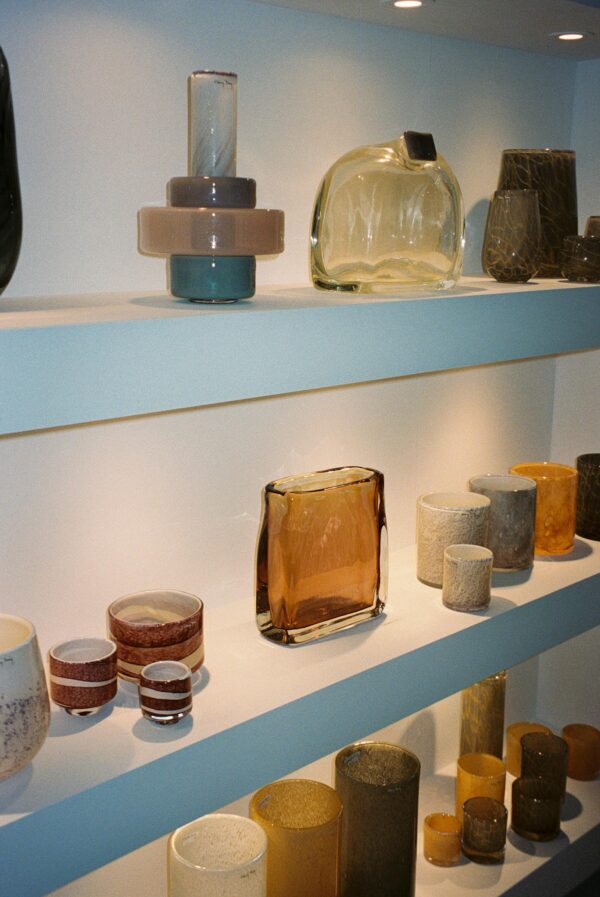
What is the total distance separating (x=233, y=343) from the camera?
0.74 metres

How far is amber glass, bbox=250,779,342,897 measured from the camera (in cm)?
101

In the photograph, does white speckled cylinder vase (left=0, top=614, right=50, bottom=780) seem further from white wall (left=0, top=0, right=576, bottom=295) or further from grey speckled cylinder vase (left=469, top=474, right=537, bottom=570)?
grey speckled cylinder vase (left=469, top=474, right=537, bottom=570)

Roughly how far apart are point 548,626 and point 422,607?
6.8 inches

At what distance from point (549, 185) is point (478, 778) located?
77 cm

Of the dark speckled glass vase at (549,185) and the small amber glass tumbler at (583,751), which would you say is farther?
the small amber glass tumbler at (583,751)

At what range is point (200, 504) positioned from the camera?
3.24 ft

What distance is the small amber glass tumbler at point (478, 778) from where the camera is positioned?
1.26 meters

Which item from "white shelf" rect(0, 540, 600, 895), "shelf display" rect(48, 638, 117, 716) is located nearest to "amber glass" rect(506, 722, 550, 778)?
"white shelf" rect(0, 540, 600, 895)

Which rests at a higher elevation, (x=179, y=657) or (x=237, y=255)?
(x=237, y=255)

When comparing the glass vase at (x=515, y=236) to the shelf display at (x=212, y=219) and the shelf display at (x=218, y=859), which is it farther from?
the shelf display at (x=218, y=859)

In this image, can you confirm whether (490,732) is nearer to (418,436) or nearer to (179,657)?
(418,436)

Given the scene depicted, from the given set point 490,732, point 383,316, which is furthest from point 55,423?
point 490,732

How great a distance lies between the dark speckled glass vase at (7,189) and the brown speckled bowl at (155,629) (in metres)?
0.32

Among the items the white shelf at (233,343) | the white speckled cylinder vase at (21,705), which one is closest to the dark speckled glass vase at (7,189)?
the white shelf at (233,343)
